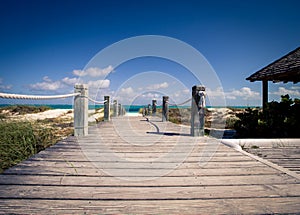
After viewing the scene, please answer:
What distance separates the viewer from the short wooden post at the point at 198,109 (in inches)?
160

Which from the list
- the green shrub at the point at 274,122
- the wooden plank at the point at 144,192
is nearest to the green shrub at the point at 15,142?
the wooden plank at the point at 144,192

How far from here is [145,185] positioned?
1.66 m

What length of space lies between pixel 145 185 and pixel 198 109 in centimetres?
274

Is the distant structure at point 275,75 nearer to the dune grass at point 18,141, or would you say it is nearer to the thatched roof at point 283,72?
the thatched roof at point 283,72

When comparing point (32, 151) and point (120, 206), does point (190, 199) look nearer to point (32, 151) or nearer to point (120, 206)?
point (120, 206)

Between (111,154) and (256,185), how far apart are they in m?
1.78

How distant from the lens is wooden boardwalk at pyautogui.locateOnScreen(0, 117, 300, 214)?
130 centimetres

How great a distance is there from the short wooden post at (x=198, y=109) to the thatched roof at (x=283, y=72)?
3.97 m

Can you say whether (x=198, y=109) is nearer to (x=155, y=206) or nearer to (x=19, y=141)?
(x=155, y=206)

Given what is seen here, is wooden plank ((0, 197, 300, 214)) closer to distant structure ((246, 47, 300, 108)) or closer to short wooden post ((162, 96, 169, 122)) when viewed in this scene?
distant structure ((246, 47, 300, 108))

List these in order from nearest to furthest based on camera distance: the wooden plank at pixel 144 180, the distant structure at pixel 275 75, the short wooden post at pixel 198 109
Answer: the wooden plank at pixel 144 180 < the short wooden post at pixel 198 109 < the distant structure at pixel 275 75

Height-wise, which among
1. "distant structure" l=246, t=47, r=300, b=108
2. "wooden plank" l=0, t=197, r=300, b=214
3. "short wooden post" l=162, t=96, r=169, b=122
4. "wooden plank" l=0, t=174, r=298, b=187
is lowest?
"wooden plank" l=0, t=197, r=300, b=214

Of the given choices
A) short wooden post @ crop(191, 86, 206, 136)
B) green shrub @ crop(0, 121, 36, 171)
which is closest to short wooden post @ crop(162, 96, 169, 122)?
short wooden post @ crop(191, 86, 206, 136)

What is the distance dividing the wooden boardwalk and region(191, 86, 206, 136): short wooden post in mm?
1580
